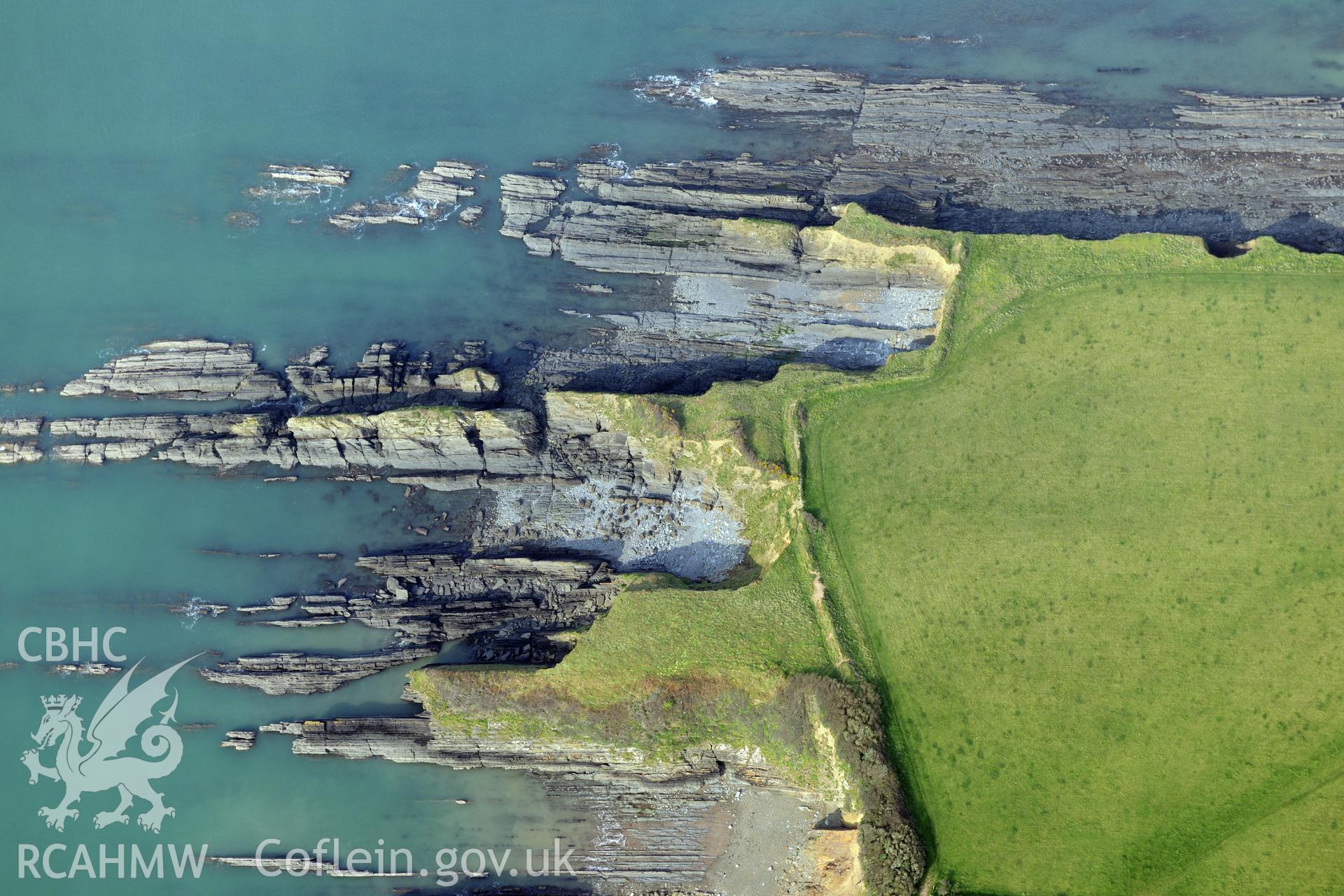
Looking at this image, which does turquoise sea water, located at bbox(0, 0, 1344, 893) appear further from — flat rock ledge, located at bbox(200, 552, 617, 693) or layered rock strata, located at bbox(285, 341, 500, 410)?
layered rock strata, located at bbox(285, 341, 500, 410)

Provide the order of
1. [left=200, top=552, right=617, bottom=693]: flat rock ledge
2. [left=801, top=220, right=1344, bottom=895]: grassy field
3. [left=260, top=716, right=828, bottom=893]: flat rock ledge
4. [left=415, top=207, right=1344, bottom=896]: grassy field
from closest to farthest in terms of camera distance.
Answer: [left=801, top=220, right=1344, bottom=895]: grassy field → [left=415, top=207, right=1344, bottom=896]: grassy field → [left=260, top=716, right=828, bottom=893]: flat rock ledge → [left=200, top=552, right=617, bottom=693]: flat rock ledge

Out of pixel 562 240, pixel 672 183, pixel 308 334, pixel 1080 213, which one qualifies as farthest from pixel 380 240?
pixel 1080 213

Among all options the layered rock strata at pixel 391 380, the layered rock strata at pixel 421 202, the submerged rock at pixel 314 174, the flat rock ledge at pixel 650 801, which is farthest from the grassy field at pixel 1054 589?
the submerged rock at pixel 314 174

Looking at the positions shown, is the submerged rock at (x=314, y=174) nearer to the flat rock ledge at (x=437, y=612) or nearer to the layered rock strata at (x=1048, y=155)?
the layered rock strata at (x=1048, y=155)

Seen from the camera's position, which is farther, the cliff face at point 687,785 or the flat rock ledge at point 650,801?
the flat rock ledge at point 650,801

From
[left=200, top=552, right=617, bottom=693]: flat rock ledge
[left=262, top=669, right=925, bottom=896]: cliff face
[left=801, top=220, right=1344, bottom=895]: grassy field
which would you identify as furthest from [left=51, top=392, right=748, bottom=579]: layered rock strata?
[left=262, top=669, right=925, bottom=896]: cliff face
